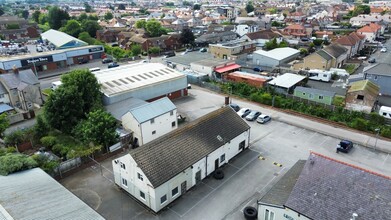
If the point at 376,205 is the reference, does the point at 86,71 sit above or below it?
above

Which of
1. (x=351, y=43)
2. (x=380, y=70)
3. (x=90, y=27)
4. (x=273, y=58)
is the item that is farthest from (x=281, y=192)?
(x=90, y=27)

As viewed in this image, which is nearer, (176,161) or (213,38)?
(176,161)

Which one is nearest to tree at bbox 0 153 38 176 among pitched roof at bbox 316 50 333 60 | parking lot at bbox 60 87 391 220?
parking lot at bbox 60 87 391 220

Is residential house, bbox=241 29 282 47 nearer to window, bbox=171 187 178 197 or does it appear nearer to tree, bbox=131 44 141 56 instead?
tree, bbox=131 44 141 56

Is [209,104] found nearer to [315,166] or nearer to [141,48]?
[315,166]

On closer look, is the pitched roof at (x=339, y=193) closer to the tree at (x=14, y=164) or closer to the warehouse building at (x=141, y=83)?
the tree at (x=14, y=164)

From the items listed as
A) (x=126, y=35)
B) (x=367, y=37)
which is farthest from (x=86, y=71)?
(x=367, y=37)

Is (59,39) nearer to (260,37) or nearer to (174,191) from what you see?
(260,37)

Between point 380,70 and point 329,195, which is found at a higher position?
point 329,195
